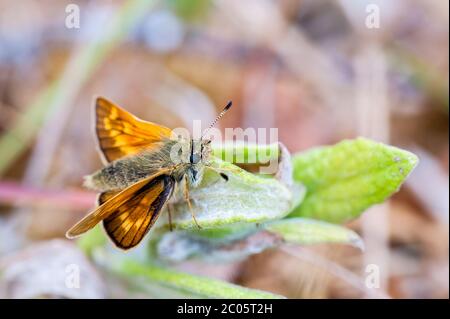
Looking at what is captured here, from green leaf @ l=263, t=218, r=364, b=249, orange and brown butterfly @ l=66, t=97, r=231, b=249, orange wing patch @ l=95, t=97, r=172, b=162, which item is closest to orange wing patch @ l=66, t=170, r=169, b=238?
orange and brown butterfly @ l=66, t=97, r=231, b=249

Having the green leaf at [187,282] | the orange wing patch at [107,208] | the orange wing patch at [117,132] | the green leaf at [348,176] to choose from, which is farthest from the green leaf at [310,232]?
the orange wing patch at [117,132]

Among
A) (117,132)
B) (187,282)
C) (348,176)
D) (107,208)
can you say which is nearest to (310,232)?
(348,176)

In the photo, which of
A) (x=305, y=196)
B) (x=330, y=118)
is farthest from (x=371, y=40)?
(x=305, y=196)

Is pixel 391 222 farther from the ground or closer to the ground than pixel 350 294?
farther from the ground

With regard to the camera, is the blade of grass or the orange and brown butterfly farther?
the blade of grass

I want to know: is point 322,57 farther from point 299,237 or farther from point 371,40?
point 299,237

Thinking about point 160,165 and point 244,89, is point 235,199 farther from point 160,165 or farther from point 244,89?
point 244,89

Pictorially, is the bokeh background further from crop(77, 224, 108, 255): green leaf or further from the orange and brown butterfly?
the orange and brown butterfly
